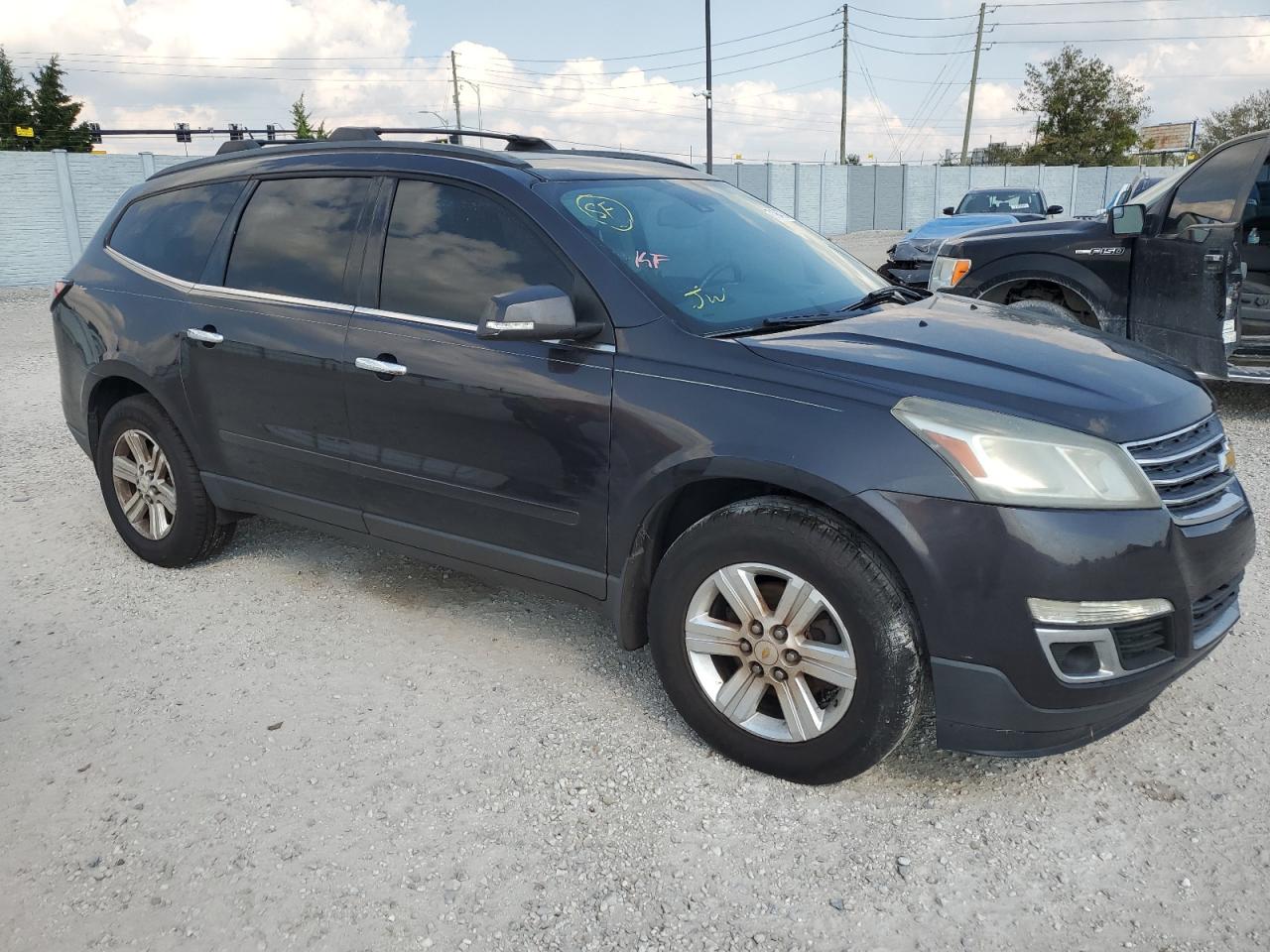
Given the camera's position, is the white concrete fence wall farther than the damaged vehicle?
Yes

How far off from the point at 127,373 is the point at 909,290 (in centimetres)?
334

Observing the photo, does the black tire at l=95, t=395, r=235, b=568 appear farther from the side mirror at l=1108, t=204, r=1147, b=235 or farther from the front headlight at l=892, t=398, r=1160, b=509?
the side mirror at l=1108, t=204, r=1147, b=235

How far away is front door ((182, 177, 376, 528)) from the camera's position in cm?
372

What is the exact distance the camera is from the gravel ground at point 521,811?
2354 millimetres

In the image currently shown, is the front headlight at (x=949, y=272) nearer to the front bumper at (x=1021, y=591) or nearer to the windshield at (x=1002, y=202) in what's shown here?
the front bumper at (x=1021, y=591)

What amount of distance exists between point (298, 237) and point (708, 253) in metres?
1.63

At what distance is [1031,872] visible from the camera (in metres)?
2.50

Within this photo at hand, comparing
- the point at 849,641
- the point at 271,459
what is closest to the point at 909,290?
the point at 849,641

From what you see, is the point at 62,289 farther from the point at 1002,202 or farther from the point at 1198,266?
the point at 1002,202

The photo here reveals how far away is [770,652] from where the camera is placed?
9.10 feet

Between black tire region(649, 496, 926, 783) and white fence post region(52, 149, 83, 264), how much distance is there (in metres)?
21.9

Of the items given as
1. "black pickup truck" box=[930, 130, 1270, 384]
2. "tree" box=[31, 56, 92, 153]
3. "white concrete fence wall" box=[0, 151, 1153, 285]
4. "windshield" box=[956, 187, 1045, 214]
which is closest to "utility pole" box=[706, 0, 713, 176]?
"white concrete fence wall" box=[0, 151, 1153, 285]

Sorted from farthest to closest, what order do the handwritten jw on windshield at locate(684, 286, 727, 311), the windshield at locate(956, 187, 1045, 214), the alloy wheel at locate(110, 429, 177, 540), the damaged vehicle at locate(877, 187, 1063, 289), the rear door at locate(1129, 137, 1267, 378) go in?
1. the windshield at locate(956, 187, 1045, 214)
2. the damaged vehicle at locate(877, 187, 1063, 289)
3. the rear door at locate(1129, 137, 1267, 378)
4. the alloy wheel at locate(110, 429, 177, 540)
5. the handwritten jw on windshield at locate(684, 286, 727, 311)

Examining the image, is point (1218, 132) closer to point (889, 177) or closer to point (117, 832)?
point (889, 177)
